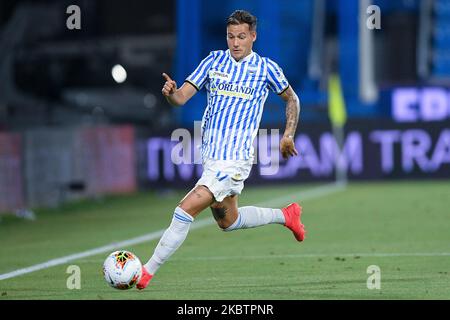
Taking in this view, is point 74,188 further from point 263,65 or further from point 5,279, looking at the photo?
point 263,65

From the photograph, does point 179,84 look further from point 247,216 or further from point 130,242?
point 247,216

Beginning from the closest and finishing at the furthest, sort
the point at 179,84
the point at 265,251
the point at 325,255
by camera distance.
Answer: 1. the point at 325,255
2. the point at 265,251
3. the point at 179,84

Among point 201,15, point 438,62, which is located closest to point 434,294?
point 201,15

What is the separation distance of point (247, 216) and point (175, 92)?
1505 mm

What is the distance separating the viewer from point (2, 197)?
20.5 metres

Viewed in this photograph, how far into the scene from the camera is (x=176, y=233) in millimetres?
9891

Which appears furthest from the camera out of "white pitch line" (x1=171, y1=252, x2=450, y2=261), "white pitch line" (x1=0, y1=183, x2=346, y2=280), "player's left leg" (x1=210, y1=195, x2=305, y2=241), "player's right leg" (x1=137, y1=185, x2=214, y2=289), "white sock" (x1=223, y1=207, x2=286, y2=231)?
"white pitch line" (x1=171, y1=252, x2=450, y2=261)

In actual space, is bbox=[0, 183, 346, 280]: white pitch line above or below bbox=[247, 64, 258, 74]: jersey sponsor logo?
below

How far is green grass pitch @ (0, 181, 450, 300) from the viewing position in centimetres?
998

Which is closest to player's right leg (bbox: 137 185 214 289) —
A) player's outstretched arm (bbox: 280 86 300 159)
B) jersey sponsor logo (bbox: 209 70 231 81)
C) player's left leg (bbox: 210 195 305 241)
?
player's left leg (bbox: 210 195 305 241)

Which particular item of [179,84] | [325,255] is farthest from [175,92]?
[179,84]

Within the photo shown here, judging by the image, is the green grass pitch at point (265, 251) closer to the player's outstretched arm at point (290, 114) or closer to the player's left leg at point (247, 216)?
the player's left leg at point (247, 216)

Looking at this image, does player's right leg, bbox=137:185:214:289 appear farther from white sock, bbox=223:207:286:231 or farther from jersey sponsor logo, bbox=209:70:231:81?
jersey sponsor logo, bbox=209:70:231:81

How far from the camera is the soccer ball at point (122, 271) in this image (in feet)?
31.8
